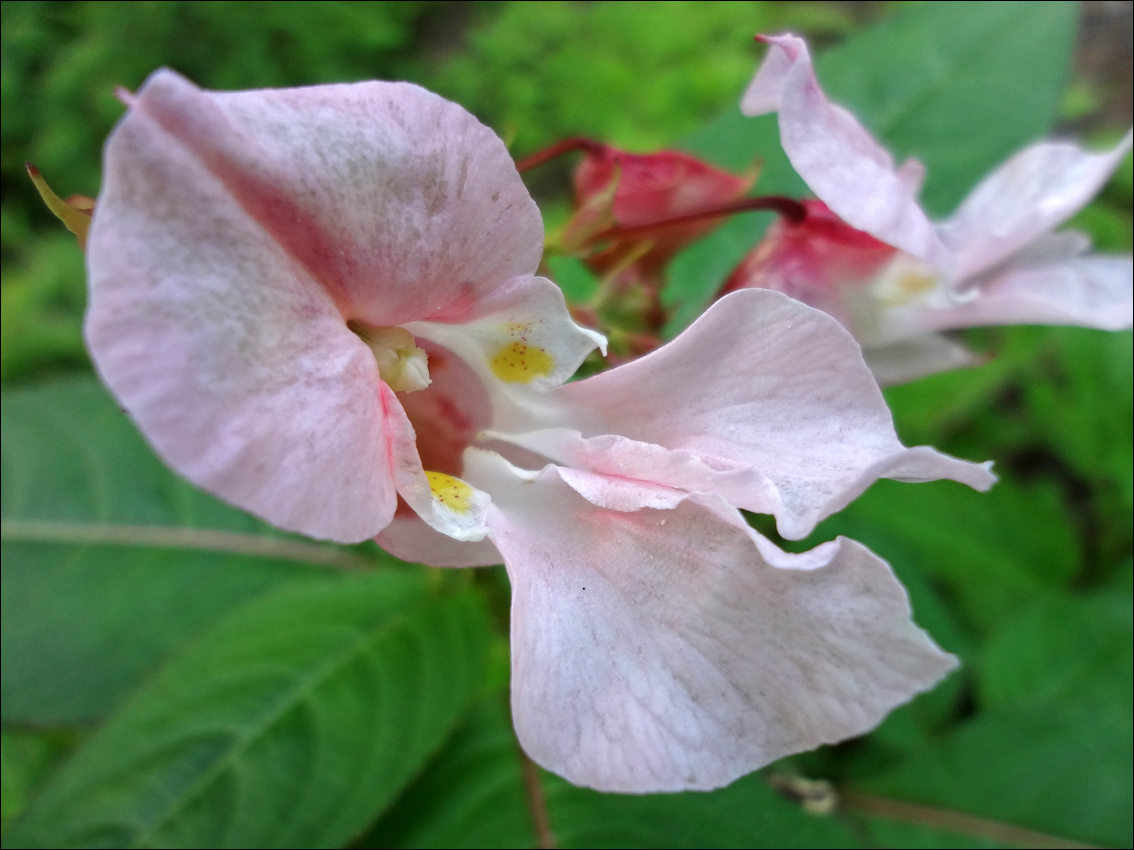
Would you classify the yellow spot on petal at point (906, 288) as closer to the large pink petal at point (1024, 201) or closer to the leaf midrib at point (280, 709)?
the large pink petal at point (1024, 201)

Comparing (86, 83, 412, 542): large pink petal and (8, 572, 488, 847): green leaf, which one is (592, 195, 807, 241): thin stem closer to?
(86, 83, 412, 542): large pink petal

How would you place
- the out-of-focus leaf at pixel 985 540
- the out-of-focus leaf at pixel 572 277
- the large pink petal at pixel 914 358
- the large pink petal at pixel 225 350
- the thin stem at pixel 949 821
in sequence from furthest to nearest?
the out-of-focus leaf at pixel 985 540 → the out-of-focus leaf at pixel 572 277 → the thin stem at pixel 949 821 → the large pink petal at pixel 914 358 → the large pink petal at pixel 225 350

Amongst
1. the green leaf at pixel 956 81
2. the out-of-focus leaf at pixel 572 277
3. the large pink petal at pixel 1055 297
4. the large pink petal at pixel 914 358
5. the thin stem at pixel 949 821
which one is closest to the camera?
the large pink petal at pixel 1055 297

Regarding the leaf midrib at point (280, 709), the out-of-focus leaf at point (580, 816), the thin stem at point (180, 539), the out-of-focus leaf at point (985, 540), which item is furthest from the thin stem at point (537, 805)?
the out-of-focus leaf at point (985, 540)

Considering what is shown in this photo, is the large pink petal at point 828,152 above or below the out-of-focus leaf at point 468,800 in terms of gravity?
above

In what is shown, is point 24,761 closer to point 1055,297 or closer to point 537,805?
point 537,805

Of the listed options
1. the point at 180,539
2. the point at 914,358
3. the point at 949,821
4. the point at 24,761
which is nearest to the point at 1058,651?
the point at 949,821

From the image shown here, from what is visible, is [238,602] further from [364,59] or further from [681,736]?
[364,59]
